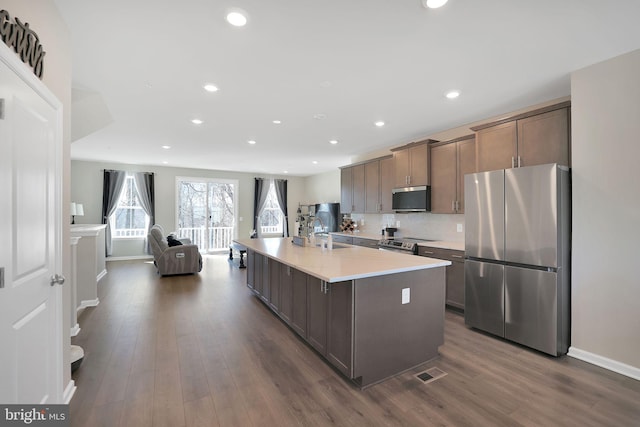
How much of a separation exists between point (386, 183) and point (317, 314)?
3327mm

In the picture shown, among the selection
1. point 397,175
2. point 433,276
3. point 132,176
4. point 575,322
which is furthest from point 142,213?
point 575,322

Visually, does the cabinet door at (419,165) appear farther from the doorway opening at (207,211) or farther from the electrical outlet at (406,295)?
the doorway opening at (207,211)

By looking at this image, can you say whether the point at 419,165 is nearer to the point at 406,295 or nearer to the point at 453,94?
the point at 453,94

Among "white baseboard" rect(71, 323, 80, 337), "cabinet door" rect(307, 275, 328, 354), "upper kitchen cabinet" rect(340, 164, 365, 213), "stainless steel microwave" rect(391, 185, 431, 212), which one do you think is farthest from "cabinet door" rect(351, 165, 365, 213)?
"white baseboard" rect(71, 323, 80, 337)

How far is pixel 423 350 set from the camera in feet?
8.19

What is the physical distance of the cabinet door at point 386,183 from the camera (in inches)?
206

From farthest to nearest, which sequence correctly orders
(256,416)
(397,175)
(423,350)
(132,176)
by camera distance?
(132,176) < (397,175) < (423,350) < (256,416)

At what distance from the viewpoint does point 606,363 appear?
242cm

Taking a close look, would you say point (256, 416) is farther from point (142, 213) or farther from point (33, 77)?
point (142, 213)

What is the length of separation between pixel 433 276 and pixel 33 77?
9.92 ft

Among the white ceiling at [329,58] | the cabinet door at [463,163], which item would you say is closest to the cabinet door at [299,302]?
the white ceiling at [329,58]

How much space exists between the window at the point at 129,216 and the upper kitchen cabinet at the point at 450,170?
7.53 metres

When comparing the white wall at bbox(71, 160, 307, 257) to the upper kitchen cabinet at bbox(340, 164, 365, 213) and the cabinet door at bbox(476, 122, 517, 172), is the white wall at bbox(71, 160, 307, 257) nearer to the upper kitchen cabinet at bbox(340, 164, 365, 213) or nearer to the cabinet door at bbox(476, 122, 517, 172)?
the upper kitchen cabinet at bbox(340, 164, 365, 213)

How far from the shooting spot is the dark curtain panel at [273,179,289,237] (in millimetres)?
9805
